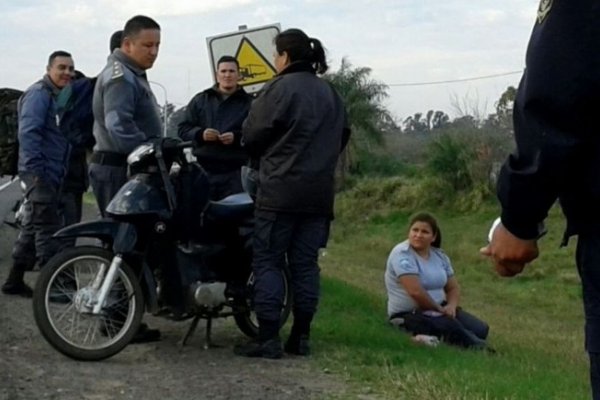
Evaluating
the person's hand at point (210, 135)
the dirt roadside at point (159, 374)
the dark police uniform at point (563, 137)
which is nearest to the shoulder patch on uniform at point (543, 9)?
the dark police uniform at point (563, 137)

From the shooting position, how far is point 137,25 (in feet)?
25.9

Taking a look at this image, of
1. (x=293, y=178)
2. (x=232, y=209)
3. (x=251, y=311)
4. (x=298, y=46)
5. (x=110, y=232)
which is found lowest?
(x=251, y=311)

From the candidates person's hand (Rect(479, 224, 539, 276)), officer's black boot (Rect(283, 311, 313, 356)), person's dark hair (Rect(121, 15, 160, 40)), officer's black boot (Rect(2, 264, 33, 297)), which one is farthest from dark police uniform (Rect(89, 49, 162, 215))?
person's hand (Rect(479, 224, 539, 276))

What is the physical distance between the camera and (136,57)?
7.96 meters

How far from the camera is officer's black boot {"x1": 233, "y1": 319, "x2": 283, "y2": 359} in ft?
24.5

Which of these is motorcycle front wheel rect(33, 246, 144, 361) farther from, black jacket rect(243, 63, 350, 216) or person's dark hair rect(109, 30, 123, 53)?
person's dark hair rect(109, 30, 123, 53)

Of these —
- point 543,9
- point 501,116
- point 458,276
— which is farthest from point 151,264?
point 501,116

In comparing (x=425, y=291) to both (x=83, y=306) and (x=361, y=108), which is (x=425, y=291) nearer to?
(x=83, y=306)

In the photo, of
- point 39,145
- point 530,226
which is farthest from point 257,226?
point 530,226

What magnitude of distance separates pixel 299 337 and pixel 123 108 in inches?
69.2

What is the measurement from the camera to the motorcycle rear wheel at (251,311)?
7.83m

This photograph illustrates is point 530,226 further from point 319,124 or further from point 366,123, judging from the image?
point 366,123

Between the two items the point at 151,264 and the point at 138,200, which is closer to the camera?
the point at 138,200

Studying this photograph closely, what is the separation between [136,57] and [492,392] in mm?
3207
